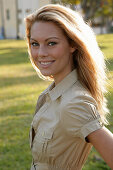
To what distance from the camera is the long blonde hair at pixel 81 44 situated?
5.89 ft

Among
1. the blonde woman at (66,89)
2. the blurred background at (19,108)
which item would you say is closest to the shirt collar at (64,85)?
the blonde woman at (66,89)

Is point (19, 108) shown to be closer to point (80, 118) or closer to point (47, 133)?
point (47, 133)

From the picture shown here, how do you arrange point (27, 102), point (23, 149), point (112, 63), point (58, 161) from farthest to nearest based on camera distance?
point (112, 63), point (27, 102), point (23, 149), point (58, 161)

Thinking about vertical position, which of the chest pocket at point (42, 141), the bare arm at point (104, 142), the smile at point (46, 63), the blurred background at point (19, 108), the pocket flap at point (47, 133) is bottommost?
the blurred background at point (19, 108)

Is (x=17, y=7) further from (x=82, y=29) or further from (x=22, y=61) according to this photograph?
(x=82, y=29)

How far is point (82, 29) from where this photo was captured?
1848mm

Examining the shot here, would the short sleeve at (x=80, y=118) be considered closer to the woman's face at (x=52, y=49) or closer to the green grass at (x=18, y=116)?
the woman's face at (x=52, y=49)

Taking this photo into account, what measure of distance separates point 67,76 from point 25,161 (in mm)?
2338

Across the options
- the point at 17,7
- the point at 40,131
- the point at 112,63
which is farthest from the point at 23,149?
the point at 17,7

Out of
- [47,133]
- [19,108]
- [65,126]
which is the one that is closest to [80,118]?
[65,126]

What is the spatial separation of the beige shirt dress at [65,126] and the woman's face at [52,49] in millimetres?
72

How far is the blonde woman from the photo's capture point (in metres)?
1.61

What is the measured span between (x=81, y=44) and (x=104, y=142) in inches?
23.8

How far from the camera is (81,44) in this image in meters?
1.85
